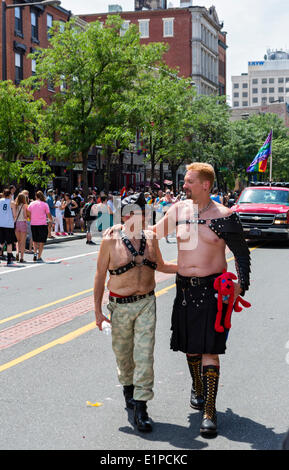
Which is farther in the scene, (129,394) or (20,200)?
(20,200)

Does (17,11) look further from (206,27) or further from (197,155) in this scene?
(206,27)

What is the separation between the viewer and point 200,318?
492 centimetres

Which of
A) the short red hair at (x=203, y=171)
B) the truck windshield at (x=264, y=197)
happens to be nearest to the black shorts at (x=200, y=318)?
the short red hair at (x=203, y=171)

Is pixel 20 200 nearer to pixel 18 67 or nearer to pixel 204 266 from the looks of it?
pixel 204 266

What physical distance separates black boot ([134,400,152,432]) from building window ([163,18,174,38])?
3005 inches

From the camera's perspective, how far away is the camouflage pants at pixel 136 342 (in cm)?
489

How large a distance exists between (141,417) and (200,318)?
82cm

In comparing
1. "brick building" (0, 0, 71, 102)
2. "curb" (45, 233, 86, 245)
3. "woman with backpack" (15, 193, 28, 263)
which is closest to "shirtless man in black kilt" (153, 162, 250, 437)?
"woman with backpack" (15, 193, 28, 263)

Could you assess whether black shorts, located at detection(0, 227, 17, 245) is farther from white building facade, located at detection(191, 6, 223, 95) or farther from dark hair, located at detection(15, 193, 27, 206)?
white building facade, located at detection(191, 6, 223, 95)

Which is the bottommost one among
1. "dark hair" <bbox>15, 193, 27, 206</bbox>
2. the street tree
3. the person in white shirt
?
the person in white shirt

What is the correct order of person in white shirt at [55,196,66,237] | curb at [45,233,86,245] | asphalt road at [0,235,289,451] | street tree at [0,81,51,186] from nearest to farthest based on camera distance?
asphalt road at [0,235,289,451] < curb at [45,233,86,245] < street tree at [0,81,51,186] < person in white shirt at [55,196,66,237]

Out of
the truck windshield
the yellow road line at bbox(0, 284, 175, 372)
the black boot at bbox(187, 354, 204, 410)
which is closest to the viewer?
the black boot at bbox(187, 354, 204, 410)

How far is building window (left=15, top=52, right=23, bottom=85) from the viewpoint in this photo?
40.6 metres

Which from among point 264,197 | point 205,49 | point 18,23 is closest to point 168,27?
point 205,49
